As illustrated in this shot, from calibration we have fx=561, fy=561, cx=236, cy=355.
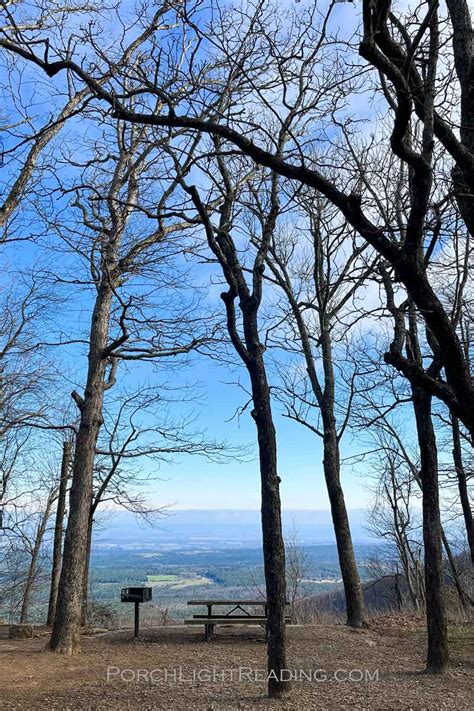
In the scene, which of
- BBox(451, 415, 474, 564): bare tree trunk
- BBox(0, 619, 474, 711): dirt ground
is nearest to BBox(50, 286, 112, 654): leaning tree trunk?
BBox(0, 619, 474, 711): dirt ground

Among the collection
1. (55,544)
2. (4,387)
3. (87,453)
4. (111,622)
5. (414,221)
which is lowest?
(111,622)

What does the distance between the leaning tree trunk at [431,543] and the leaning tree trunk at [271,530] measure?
2.15 metres

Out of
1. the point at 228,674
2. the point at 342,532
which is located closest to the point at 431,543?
the point at 228,674

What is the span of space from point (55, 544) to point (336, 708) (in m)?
9.71

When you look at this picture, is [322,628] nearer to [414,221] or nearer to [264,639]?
[264,639]

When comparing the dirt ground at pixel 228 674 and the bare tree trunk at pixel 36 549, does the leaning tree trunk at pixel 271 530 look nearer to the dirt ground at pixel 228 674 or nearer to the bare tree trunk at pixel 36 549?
the dirt ground at pixel 228 674

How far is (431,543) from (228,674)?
9.40ft

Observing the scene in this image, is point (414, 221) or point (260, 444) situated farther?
point (260, 444)

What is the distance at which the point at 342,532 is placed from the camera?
10.9 meters

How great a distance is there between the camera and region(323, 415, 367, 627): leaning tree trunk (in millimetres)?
10516

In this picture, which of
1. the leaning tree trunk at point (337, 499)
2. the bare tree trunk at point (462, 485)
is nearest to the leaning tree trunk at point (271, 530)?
the leaning tree trunk at point (337, 499)

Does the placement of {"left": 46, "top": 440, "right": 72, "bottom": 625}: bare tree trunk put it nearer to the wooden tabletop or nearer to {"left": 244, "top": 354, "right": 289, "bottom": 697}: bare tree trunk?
the wooden tabletop

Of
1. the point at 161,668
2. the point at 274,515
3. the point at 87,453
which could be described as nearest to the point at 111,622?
the point at 87,453

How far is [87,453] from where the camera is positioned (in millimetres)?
9188
